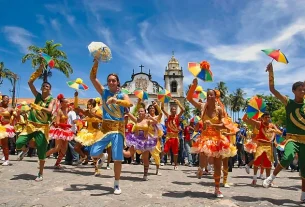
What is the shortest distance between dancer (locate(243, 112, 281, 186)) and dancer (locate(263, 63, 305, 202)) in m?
2.42

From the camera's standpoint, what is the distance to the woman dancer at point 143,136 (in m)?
9.01

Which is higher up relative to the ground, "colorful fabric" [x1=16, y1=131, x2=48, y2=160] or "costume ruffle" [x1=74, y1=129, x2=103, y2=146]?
"costume ruffle" [x1=74, y1=129, x2=103, y2=146]

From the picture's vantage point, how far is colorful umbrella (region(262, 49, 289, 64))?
606 centimetres

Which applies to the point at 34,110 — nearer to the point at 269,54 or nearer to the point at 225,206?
the point at 225,206

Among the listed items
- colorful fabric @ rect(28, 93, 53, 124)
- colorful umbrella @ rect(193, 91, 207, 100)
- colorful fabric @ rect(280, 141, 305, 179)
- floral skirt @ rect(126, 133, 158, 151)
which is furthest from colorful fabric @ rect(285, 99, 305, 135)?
colorful fabric @ rect(28, 93, 53, 124)

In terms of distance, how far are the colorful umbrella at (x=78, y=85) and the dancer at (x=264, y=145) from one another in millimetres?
4897

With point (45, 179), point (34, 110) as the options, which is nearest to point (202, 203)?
point (45, 179)

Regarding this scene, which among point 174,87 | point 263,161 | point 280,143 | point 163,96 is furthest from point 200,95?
point 174,87

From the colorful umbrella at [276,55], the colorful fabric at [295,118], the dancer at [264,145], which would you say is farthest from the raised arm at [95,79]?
the dancer at [264,145]

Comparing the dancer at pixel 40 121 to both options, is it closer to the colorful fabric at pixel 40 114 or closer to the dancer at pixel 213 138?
the colorful fabric at pixel 40 114

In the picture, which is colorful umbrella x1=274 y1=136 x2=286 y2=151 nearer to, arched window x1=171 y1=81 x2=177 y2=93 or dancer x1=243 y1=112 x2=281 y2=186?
dancer x1=243 y1=112 x2=281 y2=186

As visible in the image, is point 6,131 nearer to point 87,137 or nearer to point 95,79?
point 87,137

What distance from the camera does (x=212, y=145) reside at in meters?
6.12

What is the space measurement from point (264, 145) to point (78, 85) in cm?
572
